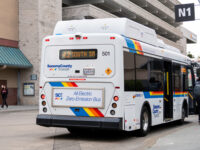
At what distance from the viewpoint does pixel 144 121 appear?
11.2 meters

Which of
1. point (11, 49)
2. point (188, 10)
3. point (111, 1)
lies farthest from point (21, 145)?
point (111, 1)

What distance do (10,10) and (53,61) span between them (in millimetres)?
22644

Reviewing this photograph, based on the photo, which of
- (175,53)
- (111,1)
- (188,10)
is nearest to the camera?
(175,53)

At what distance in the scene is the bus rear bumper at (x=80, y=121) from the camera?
9562 mm

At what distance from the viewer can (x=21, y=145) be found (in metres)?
9.30

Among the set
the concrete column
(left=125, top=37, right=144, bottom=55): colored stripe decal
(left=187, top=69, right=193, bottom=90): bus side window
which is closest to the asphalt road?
(left=125, top=37, right=144, bottom=55): colored stripe decal

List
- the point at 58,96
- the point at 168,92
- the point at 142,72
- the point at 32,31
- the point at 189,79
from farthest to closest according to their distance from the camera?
the point at 32,31
the point at 189,79
the point at 168,92
the point at 142,72
the point at 58,96

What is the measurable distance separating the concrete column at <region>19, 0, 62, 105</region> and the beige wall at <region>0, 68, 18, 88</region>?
0.73m

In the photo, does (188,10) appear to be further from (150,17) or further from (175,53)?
(150,17)

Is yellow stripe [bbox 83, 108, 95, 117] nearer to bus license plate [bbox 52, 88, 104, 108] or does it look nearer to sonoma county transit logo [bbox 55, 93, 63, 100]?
bus license plate [bbox 52, 88, 104, 108]

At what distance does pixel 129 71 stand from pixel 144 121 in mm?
1839

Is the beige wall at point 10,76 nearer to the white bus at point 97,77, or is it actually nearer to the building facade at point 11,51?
the building facade at point 11,51

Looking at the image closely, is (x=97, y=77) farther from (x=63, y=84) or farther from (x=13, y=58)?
(x=13, y=58)

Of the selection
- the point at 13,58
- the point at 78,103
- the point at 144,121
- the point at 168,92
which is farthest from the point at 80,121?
the point at 13,58
